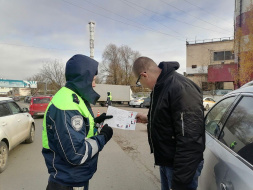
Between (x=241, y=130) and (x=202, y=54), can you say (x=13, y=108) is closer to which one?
(x=241, y=130)

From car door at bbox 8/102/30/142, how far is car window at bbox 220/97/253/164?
530 cm

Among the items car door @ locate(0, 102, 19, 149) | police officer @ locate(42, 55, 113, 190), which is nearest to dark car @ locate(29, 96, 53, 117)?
car door @ locate(0, 102, 19, 149)

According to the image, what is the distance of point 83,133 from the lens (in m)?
1.69

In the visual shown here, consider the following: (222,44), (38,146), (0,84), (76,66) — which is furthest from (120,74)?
(76,66)

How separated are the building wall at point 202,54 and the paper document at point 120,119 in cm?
3991

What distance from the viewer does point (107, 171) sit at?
4391mm

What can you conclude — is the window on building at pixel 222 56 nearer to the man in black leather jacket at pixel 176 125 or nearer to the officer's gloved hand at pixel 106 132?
the man in black leather jacket at pixel 176 125

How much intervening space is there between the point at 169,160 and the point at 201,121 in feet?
1.57

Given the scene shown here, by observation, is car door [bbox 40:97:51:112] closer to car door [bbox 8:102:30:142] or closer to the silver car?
car door [bbox 8:102:30:142]

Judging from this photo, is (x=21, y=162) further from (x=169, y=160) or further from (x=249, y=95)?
(x=249, y=95)

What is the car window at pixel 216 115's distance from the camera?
7.68 ft

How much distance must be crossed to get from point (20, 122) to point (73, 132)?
16.4 ft

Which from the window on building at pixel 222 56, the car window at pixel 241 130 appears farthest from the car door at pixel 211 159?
the window on building at pixel 222 56

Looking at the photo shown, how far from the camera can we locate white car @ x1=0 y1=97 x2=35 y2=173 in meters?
4.56
